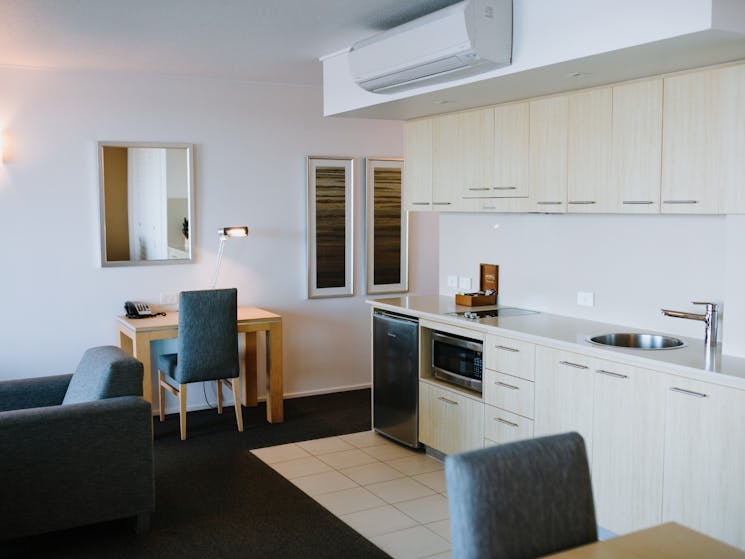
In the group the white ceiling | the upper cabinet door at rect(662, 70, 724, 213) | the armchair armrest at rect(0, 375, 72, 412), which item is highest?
the white ceiling

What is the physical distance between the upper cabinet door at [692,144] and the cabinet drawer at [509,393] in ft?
3.75

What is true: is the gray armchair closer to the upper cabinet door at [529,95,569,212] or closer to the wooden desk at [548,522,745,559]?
the upper cabinet door at [529,95,569,212]

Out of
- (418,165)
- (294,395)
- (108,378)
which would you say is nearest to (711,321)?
(418,165)

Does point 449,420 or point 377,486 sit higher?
point 449,420

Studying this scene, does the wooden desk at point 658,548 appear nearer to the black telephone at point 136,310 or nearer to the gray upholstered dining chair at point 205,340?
the gray upholstered dining chair at point 205,340

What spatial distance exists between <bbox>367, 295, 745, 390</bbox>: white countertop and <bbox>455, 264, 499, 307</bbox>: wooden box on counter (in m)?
0.07

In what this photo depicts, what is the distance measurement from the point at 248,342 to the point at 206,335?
876 mm

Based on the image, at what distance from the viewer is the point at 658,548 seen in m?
1.83

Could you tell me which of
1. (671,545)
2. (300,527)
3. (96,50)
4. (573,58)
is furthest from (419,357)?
(671,545)

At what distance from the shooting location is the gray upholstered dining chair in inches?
205

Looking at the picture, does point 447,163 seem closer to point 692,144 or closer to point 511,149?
point 511,149

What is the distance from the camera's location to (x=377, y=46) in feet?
13.1

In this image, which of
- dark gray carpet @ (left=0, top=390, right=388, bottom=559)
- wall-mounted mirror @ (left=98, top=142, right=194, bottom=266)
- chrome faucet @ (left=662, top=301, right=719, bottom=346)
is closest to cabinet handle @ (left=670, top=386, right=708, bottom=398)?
chrome faucet @ (left=662, top=301, right=719, bottom=346)

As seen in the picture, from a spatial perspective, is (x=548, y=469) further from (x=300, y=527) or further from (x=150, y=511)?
(x=150, y=511)
